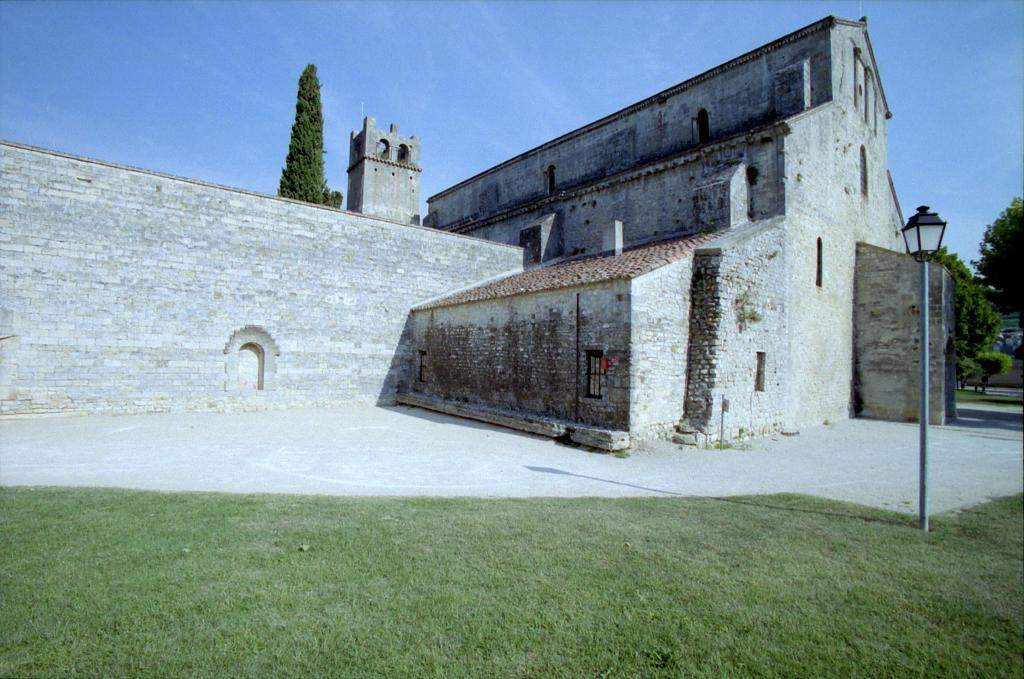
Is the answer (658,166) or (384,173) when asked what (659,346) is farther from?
(384,173)

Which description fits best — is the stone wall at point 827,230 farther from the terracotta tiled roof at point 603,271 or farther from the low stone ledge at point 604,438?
the low stone ledge at point 604,438

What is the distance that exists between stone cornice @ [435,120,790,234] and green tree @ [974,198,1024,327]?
30.7ft

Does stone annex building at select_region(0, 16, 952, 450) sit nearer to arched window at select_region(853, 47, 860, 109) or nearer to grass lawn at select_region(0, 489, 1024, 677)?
arched window at select_region(853, 47, 860, 109)

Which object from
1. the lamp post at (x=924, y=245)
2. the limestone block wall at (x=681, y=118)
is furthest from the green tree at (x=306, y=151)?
the lamp post at (x=924, y=245)

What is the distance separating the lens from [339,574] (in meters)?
4.14

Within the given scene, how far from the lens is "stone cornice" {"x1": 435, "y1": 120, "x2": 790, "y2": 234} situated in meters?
15.8

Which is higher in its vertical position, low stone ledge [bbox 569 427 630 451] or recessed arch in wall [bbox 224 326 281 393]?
recessed arch in wall [bbox 224 326 281 393]

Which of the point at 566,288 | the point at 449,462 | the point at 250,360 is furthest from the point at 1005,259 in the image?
the point at 250,360

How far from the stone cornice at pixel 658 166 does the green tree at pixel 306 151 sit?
423 inches

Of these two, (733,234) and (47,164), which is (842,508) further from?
(47,164)

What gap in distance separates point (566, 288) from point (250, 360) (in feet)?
35.8

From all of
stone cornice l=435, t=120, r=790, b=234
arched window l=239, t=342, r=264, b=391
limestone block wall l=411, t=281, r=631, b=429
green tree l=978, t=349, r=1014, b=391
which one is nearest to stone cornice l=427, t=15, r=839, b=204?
stone cornice l=435, t=120, r=790, b=234

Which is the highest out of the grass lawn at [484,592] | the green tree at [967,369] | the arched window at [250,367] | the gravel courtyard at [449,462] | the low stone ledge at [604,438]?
the green tree at [967,369]

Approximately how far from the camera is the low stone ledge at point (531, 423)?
1109 centimetres
